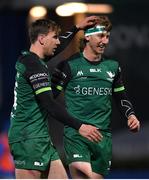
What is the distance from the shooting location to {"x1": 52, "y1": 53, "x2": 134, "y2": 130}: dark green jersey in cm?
920

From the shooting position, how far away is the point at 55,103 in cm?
799

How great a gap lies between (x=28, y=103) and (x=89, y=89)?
1207mm

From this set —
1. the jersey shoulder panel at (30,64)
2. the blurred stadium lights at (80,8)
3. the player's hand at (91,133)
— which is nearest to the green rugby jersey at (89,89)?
the jersey shoulder panel at (30,64)

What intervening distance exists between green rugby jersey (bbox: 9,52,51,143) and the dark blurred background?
5895 millimetres

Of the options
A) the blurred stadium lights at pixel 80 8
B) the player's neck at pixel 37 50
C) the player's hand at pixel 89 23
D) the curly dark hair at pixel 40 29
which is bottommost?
the blurred stadium lights at pixel 80 8

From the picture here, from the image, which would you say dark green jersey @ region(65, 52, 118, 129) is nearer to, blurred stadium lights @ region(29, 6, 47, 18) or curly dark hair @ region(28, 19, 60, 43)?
curly dark hair @ region(28, 19, 60, 43)

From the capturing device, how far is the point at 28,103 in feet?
26.7

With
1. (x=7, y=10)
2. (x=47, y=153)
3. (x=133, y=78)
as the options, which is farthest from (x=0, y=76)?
(x=47, y=153)

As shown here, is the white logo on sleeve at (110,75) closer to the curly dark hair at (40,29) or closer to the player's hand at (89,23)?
the player's hand at (89,23)

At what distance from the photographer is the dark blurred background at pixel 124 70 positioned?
1416 cm

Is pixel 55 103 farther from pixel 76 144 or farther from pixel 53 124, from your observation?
pixel 53 124

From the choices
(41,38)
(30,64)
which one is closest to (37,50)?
(41,38)

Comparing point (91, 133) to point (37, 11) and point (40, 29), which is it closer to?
point (40, 29)

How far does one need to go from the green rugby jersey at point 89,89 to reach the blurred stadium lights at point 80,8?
15.5 feet
